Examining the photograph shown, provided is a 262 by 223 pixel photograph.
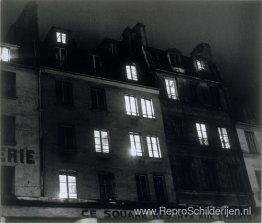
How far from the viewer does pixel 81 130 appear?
24.0 metres

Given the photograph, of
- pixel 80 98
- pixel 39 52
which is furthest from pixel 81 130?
pixel 39 52

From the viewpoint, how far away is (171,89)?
30703mm

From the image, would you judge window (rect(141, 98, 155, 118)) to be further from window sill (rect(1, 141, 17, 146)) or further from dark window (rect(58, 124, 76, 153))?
window sill (rect(1, 141, 17, 146))

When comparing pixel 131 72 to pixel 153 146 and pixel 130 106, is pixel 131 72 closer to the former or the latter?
pixel 130 106

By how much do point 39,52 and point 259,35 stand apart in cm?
1447

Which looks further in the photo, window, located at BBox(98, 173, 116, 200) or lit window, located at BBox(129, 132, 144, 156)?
lit window, located at BBox(129, 132, 144, 156)

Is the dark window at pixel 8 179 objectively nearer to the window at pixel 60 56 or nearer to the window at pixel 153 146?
the window at pixel 60 56

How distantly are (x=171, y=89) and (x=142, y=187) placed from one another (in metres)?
9.60

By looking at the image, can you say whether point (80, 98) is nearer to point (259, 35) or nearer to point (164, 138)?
point (164, 138)

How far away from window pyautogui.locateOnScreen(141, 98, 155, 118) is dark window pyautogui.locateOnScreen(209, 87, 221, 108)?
7.25m

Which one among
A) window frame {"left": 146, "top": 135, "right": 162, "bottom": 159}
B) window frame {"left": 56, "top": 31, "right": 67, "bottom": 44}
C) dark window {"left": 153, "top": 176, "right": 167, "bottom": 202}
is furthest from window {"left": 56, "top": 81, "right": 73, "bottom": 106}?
dark window {"left": 153, "top": 176, "right": 167, "bottom": 202}

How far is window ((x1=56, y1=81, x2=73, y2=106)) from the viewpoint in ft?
80.0

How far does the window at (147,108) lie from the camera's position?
91.1ft

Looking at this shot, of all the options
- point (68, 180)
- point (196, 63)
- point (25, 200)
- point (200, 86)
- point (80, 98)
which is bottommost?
point (25, 200)
